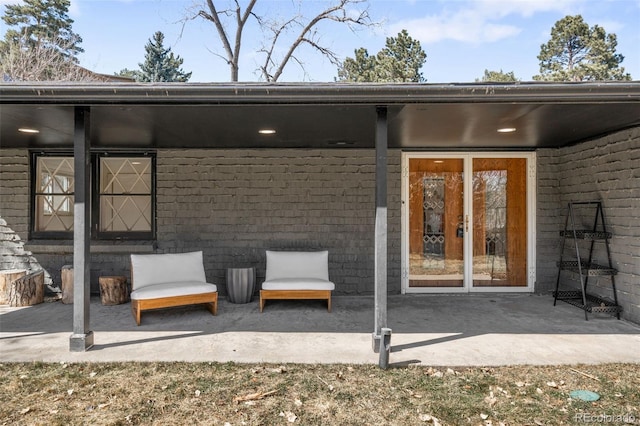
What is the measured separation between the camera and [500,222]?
6.58 metres

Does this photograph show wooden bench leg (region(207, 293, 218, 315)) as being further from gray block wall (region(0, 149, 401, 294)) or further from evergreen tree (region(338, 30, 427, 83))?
evergreen tree (region(338, 30, 427, 83))

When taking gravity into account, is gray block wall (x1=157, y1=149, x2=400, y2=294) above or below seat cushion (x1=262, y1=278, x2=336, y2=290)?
above

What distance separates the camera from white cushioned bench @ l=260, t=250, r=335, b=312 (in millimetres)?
5316

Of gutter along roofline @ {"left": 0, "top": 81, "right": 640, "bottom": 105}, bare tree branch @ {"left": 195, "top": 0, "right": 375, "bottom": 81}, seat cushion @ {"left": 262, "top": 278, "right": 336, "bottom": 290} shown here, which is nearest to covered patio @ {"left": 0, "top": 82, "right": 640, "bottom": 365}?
gutter along roofline @ {"left": 0, "top": 81, "right": 640, "bottom": 105}

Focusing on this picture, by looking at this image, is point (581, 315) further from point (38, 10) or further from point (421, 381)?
point (38, 10)

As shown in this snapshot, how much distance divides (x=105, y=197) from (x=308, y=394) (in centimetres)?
518

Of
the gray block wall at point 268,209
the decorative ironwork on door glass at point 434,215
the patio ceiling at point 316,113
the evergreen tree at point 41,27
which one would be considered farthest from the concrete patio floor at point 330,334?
the evergreen tree at point 41,27

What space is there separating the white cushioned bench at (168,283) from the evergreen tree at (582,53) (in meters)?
20.8

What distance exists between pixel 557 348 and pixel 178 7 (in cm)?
1431

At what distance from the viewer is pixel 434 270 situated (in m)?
6.59

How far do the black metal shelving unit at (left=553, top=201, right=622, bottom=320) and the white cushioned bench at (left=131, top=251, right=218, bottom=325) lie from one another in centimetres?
478

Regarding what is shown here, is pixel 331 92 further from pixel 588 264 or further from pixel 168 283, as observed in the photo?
pixel 588 264

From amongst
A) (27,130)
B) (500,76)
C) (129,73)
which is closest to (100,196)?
(27,130)

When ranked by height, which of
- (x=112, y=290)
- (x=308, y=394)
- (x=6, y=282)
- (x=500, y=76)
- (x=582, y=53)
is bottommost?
(x=308, y=394)
